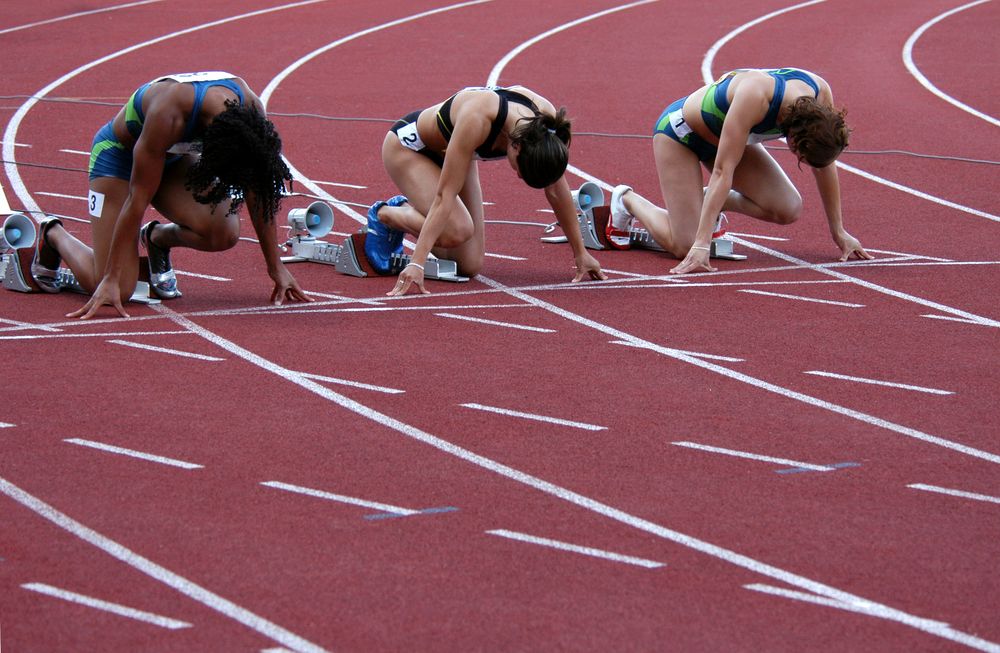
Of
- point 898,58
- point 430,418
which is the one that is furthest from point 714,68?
point 430,418

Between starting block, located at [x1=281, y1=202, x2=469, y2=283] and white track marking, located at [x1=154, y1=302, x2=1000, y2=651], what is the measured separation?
1905 millimetres

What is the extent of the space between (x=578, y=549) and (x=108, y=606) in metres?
1.37

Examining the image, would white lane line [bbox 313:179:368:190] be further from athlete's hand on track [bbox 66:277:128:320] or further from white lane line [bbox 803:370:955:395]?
white lane line [bbox 803:370:955:395]

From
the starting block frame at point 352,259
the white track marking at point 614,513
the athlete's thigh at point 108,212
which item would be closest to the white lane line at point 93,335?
the white track marking at point 614,513

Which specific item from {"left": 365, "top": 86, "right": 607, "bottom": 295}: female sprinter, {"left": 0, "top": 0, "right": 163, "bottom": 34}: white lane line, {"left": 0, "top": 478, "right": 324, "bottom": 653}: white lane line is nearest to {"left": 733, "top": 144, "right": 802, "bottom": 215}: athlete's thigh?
{"left": 365, "top": 86, "right": 607, "bottom": 295}: female sprinter

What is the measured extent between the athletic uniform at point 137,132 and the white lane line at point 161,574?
2.72 meters

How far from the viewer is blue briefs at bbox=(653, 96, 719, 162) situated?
916cm

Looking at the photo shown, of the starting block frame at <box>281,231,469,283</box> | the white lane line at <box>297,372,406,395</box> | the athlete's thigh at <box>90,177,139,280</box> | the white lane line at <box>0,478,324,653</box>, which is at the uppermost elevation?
the athlete's thigh at <box>90,177,139,280</box>

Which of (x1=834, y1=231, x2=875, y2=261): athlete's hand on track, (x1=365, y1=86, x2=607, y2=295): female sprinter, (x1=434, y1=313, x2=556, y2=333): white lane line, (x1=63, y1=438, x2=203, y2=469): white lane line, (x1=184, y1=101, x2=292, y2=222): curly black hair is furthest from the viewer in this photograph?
(x1=834, y1=231, x2=875, y2=261): athlete's hand on track

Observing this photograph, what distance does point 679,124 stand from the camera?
361 inches

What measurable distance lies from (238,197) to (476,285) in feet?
5.77

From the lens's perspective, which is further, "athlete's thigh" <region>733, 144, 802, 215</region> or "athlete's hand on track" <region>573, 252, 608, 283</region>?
"athlete's thigh" <region>733, 144, 802, 215</region>

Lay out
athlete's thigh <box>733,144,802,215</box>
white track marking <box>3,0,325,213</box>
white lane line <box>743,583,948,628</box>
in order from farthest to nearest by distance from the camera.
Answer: white track marking <box>3,0,325,213</box> → athlete's thigh <box>733,144,802,215</box> → white lane line <box>743,583,948,628</box>

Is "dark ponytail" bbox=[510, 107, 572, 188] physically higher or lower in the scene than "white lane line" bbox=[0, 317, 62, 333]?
higher
